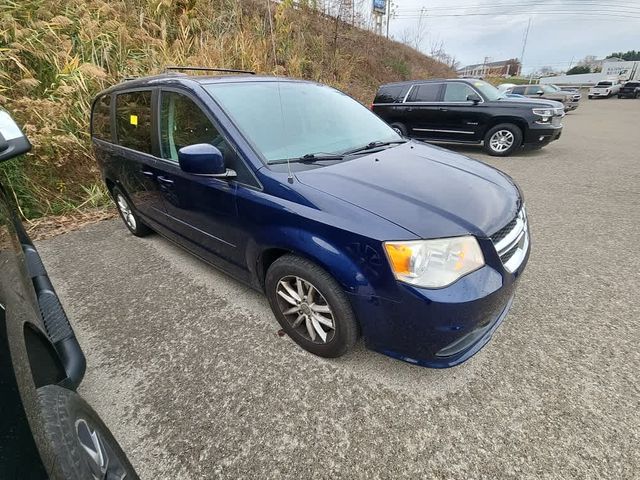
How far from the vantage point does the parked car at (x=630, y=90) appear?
2566 centimetres

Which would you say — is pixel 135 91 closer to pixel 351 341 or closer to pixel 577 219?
pixel 351 341

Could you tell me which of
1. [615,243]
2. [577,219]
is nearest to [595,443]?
[615,243]

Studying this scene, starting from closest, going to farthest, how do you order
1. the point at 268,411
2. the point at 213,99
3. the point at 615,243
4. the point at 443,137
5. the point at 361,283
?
the point at 361,283 < the point at 268,411 < the point at 213,99 < the point at 615,243 < the point at 443,137

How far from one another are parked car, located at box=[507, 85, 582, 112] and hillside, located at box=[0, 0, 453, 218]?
13.8 meters

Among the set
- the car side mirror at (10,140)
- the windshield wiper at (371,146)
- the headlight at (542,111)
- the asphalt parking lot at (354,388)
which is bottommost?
the asphalt parking lot at (354,388)

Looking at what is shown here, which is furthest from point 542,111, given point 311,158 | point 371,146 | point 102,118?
point 102,118

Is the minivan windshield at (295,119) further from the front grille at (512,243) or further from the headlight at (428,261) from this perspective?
the front grille at (512,243)

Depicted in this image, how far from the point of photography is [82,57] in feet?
18.2

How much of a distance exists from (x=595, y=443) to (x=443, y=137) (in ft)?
23.2

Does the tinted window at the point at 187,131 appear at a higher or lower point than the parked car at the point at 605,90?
higher

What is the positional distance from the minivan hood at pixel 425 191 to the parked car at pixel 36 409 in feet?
4.11

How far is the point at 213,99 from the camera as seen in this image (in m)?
2.14

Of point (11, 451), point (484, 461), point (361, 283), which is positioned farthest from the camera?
point (361, 283)

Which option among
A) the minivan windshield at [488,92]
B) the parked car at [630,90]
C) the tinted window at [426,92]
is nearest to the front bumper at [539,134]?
the minivan windshield at [488,92]
